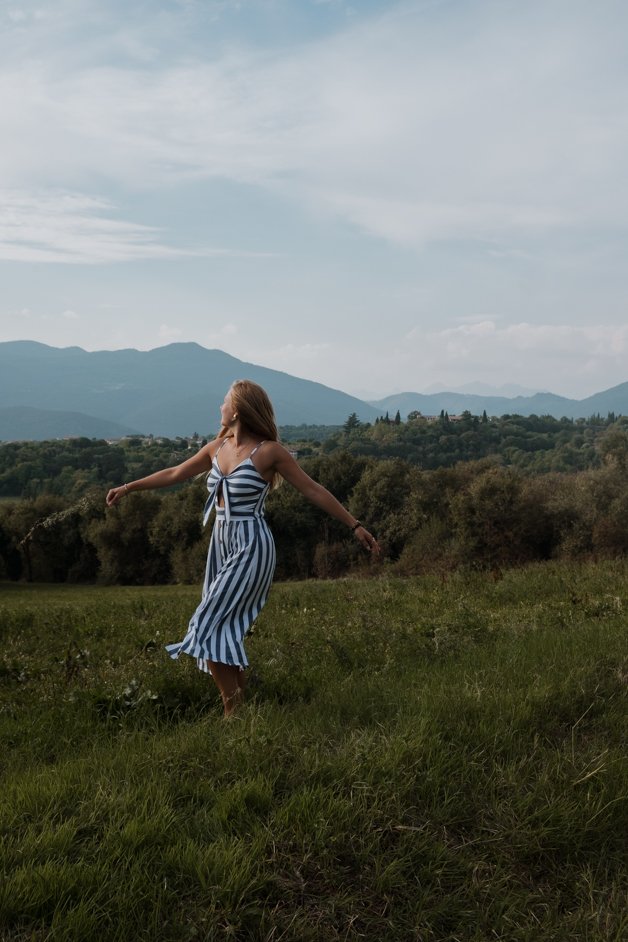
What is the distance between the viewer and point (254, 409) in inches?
230

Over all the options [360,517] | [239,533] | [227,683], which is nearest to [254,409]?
[239,533]

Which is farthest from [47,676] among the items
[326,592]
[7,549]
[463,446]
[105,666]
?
[463,446]

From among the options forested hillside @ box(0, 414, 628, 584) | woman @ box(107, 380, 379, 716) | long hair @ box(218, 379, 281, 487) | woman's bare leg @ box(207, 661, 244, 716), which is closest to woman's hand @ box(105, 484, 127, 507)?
woman @ box(107, 380, 379, 716)

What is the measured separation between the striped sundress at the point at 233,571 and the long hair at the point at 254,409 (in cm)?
16

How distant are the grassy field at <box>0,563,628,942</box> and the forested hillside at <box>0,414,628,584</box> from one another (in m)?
26.1

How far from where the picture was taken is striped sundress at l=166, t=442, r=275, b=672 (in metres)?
5.44

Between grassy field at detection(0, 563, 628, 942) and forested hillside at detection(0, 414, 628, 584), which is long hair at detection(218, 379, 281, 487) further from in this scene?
forested hillside at detection(0, 414, 628, 584)

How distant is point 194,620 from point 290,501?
55.5 metres

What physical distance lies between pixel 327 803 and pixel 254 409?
3167 millimetres

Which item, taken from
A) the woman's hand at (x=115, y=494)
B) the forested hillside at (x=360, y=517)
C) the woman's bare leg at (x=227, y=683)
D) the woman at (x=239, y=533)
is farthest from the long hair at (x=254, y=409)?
the forested hillside at (x=360, y=517)

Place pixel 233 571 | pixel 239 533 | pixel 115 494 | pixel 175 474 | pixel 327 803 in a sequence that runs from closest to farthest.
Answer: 1. pixel 327 803
2. pixel 233 571
3. pixel 239 533
4. pixel 175 474
5. pixel 115 494

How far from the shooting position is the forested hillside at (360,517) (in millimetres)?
48938

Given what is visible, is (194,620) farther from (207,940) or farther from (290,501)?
(290,501)

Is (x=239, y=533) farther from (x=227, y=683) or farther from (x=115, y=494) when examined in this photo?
(x=115, y=494)
